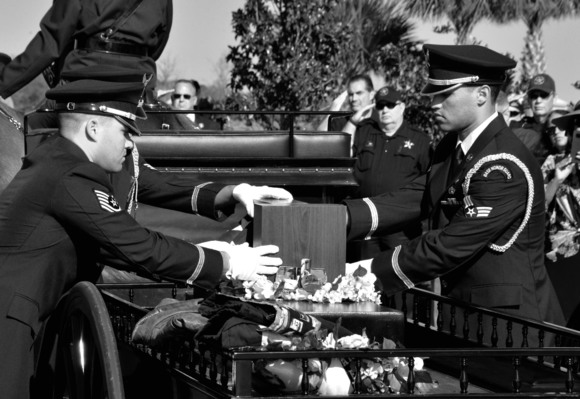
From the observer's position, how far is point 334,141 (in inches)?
300

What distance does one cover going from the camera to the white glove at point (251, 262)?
14.0ft

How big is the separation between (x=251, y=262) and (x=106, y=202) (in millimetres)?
534

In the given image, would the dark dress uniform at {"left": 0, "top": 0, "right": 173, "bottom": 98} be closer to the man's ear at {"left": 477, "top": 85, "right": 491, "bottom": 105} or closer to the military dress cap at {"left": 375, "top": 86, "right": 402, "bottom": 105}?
the man's ear at {"left": 477, "top": 85, "right": 491, "bottom": 105}

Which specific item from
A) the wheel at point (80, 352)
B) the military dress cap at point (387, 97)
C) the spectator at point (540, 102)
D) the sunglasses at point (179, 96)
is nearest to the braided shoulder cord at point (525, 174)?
the wheel at point (80, 352)

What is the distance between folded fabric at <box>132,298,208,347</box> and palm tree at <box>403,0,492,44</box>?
1888 centimetres

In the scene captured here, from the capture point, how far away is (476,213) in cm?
474

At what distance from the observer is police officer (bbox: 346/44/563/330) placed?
470cm

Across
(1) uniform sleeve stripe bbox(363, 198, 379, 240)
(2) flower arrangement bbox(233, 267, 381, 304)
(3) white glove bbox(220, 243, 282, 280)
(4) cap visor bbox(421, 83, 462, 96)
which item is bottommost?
(2) flower arrangement bbox(233, 267, 381, 304)

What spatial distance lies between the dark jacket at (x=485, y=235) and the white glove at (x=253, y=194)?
0.38 m

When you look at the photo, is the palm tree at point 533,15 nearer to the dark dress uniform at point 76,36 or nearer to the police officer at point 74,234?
the dark dress uniform at point 76,36

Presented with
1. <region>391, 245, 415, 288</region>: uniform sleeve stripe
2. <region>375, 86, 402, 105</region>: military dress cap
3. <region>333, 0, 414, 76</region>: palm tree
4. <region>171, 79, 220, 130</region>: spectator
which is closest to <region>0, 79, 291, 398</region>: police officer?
<region>391, 245, 415, 288</region>: uniform sleeve stripe

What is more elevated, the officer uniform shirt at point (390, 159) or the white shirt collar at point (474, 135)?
the white shirt collar at point (474, 135)

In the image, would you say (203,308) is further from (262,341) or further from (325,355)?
(325,355)

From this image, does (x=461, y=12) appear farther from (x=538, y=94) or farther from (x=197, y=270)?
A: (x=197, y=270)
